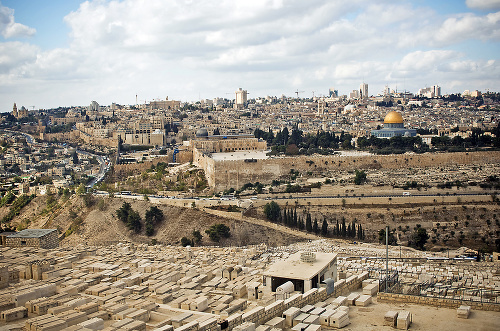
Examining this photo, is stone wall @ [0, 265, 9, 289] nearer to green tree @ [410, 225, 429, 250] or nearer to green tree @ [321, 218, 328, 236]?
green tree @ [321, 218, 328, 236]

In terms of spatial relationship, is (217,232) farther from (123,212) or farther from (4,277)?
(4,277)

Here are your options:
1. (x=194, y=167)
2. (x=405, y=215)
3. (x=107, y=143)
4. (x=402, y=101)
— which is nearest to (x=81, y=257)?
(x=405, y=215)

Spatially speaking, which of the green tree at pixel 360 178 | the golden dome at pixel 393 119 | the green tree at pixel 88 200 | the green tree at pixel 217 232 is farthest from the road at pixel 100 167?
the golden dome at pixel 393 119

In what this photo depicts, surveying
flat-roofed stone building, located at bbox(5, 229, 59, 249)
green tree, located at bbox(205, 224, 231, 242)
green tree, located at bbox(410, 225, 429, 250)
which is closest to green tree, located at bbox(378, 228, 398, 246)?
green tree, located at bbox(410, 225, 429, 250)

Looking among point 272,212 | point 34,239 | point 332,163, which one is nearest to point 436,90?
point 332,163

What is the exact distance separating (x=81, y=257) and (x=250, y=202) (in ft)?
42.1

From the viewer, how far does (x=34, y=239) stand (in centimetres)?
1667

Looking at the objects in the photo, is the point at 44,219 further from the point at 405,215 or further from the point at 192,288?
the point at 192,288

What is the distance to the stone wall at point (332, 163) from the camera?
3158 cm

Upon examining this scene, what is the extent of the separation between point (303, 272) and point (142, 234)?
669 inches

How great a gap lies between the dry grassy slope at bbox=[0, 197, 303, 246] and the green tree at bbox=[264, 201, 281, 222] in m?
1.00

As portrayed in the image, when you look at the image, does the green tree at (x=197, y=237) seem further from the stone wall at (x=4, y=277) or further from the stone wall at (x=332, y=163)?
the stone wall at (x=4, y=277)

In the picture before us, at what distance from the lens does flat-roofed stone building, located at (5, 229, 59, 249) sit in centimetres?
1644

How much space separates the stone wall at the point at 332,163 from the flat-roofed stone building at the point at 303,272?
66.6 ft
